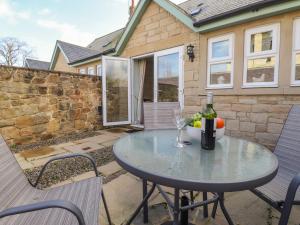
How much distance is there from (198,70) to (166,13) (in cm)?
193

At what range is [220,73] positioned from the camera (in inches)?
172

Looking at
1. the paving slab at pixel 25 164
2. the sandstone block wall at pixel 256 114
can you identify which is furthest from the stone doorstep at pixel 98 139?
the sandstone block wall at pixel 256 114

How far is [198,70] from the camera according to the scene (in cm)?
464

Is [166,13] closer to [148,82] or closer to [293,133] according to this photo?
[148,82]

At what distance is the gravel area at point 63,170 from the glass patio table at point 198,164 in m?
1.55

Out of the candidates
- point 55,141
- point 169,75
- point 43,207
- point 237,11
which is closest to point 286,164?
point 43,207

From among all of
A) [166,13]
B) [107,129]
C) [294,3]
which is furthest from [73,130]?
[294,3]

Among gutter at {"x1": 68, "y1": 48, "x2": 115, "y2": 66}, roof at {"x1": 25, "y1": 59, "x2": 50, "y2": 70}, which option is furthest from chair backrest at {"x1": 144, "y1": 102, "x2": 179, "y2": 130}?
roof at {"x1": 25, "y1": 59, "x2": 50, "y2": 70}

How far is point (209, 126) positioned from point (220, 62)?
11.3 ft

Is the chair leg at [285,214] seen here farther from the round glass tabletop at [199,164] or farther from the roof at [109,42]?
the roof at [109,42]

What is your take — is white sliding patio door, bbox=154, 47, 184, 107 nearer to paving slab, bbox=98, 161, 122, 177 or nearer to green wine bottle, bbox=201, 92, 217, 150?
paving slab, bbox=98, 161, 122, 177

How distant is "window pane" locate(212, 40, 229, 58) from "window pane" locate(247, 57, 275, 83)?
0.57 m

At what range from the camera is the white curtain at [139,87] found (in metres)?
6.56

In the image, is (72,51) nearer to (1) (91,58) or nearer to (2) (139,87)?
(1) (91,58)
